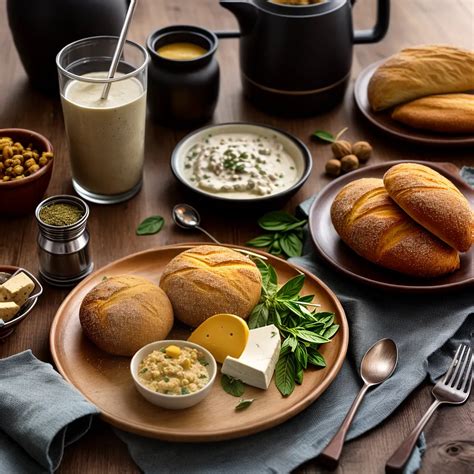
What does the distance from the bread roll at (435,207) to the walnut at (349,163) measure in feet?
1.18

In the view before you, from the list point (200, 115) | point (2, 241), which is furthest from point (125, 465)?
point (200, 115)

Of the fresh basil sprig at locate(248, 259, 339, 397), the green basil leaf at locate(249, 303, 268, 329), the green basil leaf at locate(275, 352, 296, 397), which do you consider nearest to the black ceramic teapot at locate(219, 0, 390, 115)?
the fresh basil sprig at locate(248, 259, 339, 397)

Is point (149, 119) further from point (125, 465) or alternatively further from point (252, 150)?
point (125, 465)

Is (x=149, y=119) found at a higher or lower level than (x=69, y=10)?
lower

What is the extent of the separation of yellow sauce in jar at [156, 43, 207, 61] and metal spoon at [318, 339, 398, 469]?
3.14ft

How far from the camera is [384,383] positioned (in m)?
1.40

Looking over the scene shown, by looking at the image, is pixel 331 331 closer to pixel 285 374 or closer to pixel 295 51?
pixel 285 374

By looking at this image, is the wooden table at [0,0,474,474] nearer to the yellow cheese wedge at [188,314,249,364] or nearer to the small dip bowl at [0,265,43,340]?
the small dip bowl at [0,265,43,340]

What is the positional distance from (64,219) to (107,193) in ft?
1.06

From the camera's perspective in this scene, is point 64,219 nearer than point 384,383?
No

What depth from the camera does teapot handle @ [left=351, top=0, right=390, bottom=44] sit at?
7.25 ft

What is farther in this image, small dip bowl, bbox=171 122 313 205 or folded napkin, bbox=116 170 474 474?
small dip bowl, bbox=171 122 313 205

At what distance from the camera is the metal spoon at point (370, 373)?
125cm

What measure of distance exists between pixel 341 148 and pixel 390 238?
1.58 feet
